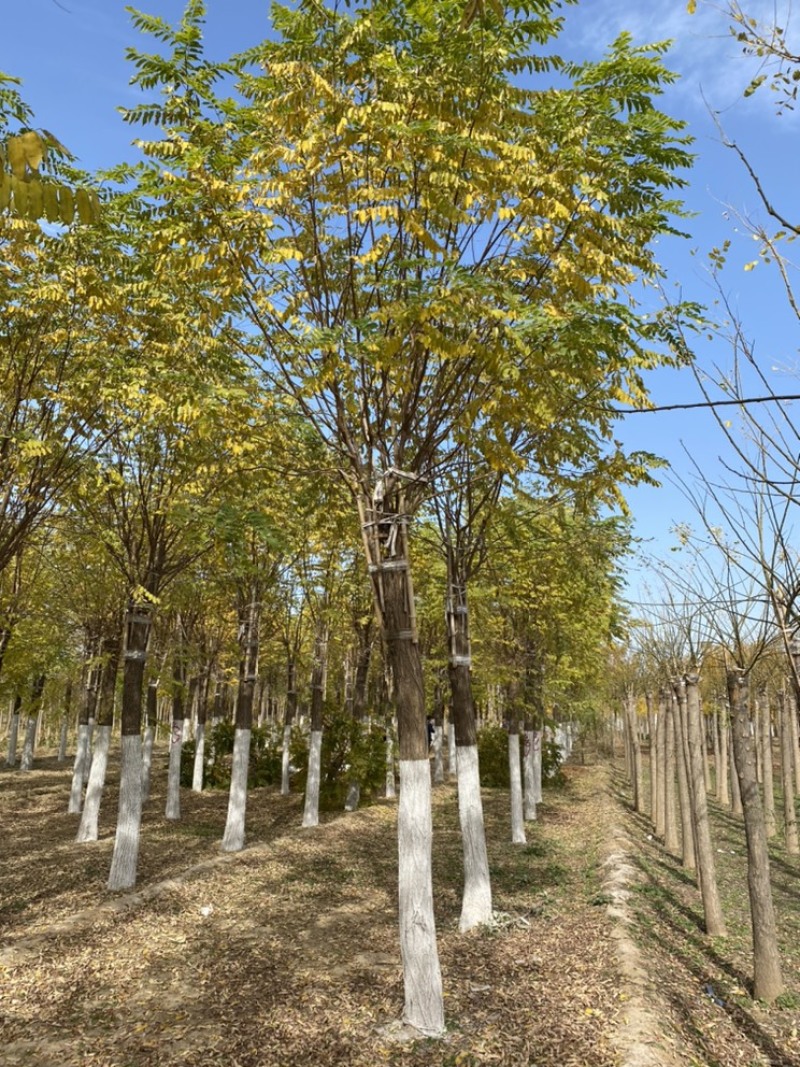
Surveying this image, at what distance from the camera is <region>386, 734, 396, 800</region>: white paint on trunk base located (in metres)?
21.5

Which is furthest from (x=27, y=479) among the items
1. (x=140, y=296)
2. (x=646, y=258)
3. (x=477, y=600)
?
(x=477, y=600)

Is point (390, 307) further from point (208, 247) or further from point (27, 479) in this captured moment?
point (27, 479)

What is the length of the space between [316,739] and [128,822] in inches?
259

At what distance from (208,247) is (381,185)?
1.66 metres

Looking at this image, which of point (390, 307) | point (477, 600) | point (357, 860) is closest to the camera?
point (390, 307)

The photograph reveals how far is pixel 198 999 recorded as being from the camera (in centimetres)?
694

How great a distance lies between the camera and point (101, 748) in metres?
15.4

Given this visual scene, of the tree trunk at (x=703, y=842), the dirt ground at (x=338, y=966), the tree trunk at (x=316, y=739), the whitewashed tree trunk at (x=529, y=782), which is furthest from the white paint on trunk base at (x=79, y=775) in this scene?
the tree trunk at (x=703, y=842)

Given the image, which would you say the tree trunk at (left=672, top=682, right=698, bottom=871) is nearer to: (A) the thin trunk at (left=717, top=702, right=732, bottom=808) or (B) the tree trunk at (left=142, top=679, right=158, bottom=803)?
(A) the thin trunk at (left=717, top=702, right=732, bottom=808)

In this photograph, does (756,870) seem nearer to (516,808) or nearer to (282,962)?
(282,962)

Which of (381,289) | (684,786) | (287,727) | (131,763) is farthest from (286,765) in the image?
(381,289)

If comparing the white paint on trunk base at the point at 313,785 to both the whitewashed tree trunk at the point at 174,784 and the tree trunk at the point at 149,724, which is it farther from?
the tree trunk at the point at 149,724

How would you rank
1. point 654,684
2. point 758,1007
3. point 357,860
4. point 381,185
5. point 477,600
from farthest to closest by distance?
point 654,684, point 477,600, point 357,860, point 758,1007, point 381,185

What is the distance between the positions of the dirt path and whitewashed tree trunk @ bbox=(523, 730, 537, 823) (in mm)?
4884
